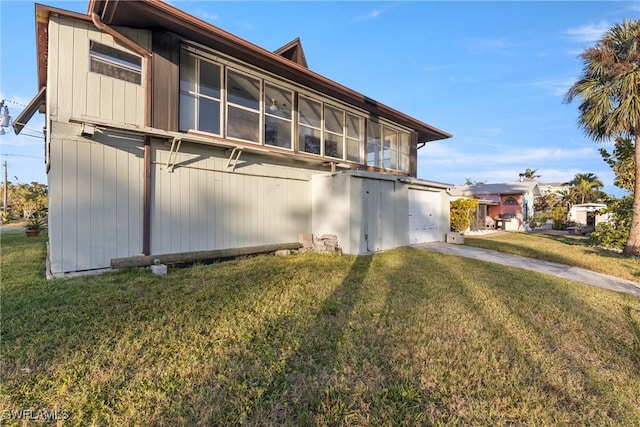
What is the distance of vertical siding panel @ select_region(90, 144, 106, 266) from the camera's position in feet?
17.8

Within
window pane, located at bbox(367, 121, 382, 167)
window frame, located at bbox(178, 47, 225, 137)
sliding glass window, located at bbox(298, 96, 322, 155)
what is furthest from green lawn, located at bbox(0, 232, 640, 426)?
window pane, located at bbox(367, 121, 382, 167)

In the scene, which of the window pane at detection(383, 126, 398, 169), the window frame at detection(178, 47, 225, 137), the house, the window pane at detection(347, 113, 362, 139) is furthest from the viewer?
the window pane at detection(383, 126, 398, 169)

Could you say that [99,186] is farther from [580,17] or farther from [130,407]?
[580,17]

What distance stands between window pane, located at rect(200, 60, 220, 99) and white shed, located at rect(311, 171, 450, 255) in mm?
3680

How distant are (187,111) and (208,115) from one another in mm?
505

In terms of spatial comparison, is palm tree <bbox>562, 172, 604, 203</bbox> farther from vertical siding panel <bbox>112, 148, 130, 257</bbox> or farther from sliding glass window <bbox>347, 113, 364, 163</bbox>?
vertical siding panel <bbox>112, 148, 130, 257</bbox>

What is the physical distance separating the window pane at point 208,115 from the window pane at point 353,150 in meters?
4.89

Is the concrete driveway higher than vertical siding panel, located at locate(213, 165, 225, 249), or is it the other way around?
vertical siding panel, located at locate(213, 165, 225, 249)

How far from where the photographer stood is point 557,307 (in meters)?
4.33

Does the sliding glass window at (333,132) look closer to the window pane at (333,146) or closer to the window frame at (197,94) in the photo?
the window pane at (333,146)

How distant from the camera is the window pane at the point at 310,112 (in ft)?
29.6

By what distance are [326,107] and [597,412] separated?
30.4 feet

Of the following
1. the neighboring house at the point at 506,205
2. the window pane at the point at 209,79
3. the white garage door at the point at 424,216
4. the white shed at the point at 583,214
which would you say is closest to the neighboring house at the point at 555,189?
the white shed at the point at 583,214

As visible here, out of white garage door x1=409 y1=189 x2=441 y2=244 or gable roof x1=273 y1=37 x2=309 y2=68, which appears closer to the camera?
gable roof x1=273 y1=37 x2=309 y2=68
